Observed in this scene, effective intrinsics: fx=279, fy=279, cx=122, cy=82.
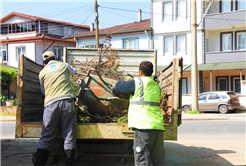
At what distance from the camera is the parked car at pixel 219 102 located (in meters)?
17.7

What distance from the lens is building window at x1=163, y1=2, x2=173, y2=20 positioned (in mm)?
23609

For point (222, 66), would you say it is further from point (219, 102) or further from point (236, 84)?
point (219, 102)

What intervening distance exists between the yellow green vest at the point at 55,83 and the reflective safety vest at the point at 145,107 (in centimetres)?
102

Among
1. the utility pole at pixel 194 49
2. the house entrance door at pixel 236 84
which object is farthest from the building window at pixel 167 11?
the utility pole at pixel 194 49

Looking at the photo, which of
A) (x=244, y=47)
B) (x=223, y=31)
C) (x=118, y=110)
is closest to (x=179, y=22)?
(x=223, y=31)

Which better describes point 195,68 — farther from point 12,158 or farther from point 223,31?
point 12,158

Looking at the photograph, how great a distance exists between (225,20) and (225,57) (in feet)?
9.51

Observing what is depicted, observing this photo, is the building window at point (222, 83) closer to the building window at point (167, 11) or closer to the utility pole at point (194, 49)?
the building window at point (167, 11)

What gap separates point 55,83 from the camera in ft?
13.2

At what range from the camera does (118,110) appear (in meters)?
4.53

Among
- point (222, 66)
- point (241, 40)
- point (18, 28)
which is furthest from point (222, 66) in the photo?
point (18, 28)

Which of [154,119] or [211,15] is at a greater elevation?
[211,15]

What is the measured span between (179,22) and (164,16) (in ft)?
4.91

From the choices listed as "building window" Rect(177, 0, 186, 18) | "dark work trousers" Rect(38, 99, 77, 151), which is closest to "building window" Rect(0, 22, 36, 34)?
"building window" Rect(177, 0, 186, 18)
